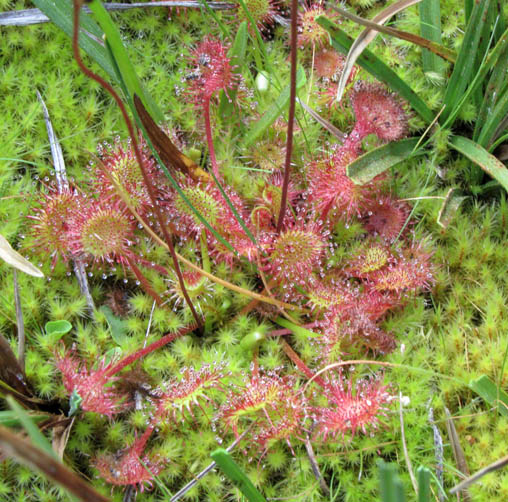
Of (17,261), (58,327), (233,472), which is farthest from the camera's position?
(58,327)

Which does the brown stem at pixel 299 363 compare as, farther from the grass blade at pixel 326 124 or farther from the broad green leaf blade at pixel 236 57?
the broad green leaf blade at pixel 236 57

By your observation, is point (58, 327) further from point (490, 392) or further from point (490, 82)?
point (490, 82)

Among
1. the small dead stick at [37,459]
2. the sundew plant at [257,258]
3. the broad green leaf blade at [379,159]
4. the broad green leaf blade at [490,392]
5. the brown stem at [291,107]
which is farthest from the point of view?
the broad green leaf blade at [379,159]

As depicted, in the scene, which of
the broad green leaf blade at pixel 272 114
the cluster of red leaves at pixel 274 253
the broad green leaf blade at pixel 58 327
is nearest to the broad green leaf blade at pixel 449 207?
the cluster of red leaves at pixel 274 253

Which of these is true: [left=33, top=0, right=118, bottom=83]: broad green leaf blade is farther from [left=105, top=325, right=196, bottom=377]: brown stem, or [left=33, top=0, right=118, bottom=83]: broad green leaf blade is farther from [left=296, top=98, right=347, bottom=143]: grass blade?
[left=105, top=325, right=196, bottom=377]: brown stem

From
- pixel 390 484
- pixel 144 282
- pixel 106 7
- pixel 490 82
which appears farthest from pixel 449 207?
pixel 106 7

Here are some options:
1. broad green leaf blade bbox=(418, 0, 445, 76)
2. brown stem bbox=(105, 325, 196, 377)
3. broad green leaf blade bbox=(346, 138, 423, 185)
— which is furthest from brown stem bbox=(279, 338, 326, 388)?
broad green leaf blade bbox=(418, 0, 445, 76)
